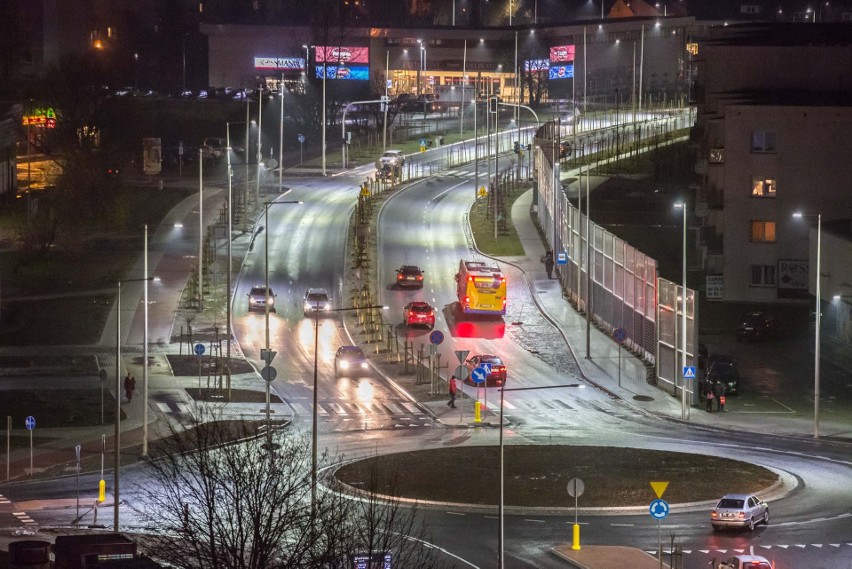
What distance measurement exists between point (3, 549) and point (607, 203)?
254 ft

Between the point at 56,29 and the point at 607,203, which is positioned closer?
the point at 607,203

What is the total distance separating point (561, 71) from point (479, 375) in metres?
119

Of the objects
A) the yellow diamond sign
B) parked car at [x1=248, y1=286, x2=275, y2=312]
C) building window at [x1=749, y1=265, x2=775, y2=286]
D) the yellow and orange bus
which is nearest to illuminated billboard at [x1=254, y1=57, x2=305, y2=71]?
parked car at [x1=248, y1=286, x2=275, y2=312]

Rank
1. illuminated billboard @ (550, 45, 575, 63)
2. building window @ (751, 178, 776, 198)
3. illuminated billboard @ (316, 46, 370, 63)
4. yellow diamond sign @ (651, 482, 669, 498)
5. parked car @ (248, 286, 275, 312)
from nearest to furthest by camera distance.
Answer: yellow diamond sign @ (651, 482, 669, 498) → parked car @ (248, 286, 275, 312) → building window @ (751, 178, 776, 198) → illuminated billboard @ (316, 46, 370, 63) → illuminated billboard @ (550, 45, 575, 63)

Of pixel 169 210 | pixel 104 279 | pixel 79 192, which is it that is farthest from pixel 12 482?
pixel 169 210

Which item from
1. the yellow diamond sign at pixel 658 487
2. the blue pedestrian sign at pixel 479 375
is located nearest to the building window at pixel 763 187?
the blue pedestrian sign at pixel 479 375

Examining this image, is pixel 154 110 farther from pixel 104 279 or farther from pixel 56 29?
pixel 104 279

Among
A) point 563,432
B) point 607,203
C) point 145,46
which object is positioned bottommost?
point 563,432

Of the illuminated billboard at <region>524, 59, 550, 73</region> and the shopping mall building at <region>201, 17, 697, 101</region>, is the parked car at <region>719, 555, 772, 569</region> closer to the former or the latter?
the shopping mall building at <region>201, 17, 697, 101</region>

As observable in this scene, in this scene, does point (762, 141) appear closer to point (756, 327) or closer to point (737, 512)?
point (756, 327)

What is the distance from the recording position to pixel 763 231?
8969 cm

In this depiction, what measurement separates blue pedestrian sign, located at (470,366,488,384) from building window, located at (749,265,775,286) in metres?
26.8

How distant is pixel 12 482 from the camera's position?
53.7 meters

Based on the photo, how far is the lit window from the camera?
89438mm
